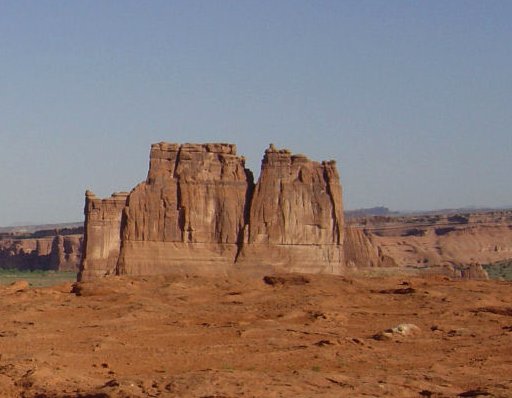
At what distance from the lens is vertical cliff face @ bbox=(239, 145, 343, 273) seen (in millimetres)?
48781

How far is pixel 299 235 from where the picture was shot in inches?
1955

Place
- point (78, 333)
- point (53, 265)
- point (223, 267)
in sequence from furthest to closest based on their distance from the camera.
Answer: point (53, 265) → point (223, 267) → point (78, 333)

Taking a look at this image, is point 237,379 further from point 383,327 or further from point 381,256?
point 381,256

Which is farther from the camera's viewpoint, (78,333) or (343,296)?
(343,296)

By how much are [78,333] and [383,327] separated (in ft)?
22.3

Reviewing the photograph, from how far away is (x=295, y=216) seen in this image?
4984 centimetres

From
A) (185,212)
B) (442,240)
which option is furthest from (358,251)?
(185,212)

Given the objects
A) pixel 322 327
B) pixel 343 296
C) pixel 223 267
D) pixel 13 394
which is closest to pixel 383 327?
pixel 322 327

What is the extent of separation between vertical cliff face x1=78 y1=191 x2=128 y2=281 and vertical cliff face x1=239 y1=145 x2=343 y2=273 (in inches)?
543

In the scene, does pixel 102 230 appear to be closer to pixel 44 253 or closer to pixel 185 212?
pixel 185 212

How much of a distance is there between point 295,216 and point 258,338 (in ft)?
97.3

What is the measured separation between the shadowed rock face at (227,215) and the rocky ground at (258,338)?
1564 centimetres

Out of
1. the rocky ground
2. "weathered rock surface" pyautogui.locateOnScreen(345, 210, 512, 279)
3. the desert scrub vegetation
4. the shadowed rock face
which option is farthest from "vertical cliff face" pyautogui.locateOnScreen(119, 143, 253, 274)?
"weathered rock surface" pyautogui.locateOnScreen(345, 210, 512, 279)

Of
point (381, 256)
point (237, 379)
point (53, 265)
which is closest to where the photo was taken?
point (237, 379)
